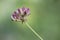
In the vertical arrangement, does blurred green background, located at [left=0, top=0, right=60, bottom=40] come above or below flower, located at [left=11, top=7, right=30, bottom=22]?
below

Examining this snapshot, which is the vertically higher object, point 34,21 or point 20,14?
point 20,14

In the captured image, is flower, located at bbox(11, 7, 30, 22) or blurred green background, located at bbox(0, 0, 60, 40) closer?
flower, located at bbox(11, 7, 30, 22)

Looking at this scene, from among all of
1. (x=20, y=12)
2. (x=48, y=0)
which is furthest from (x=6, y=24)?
(x=20, y=12)

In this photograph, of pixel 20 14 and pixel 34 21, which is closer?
pixel 20 14

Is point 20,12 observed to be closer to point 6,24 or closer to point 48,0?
point 6,24
